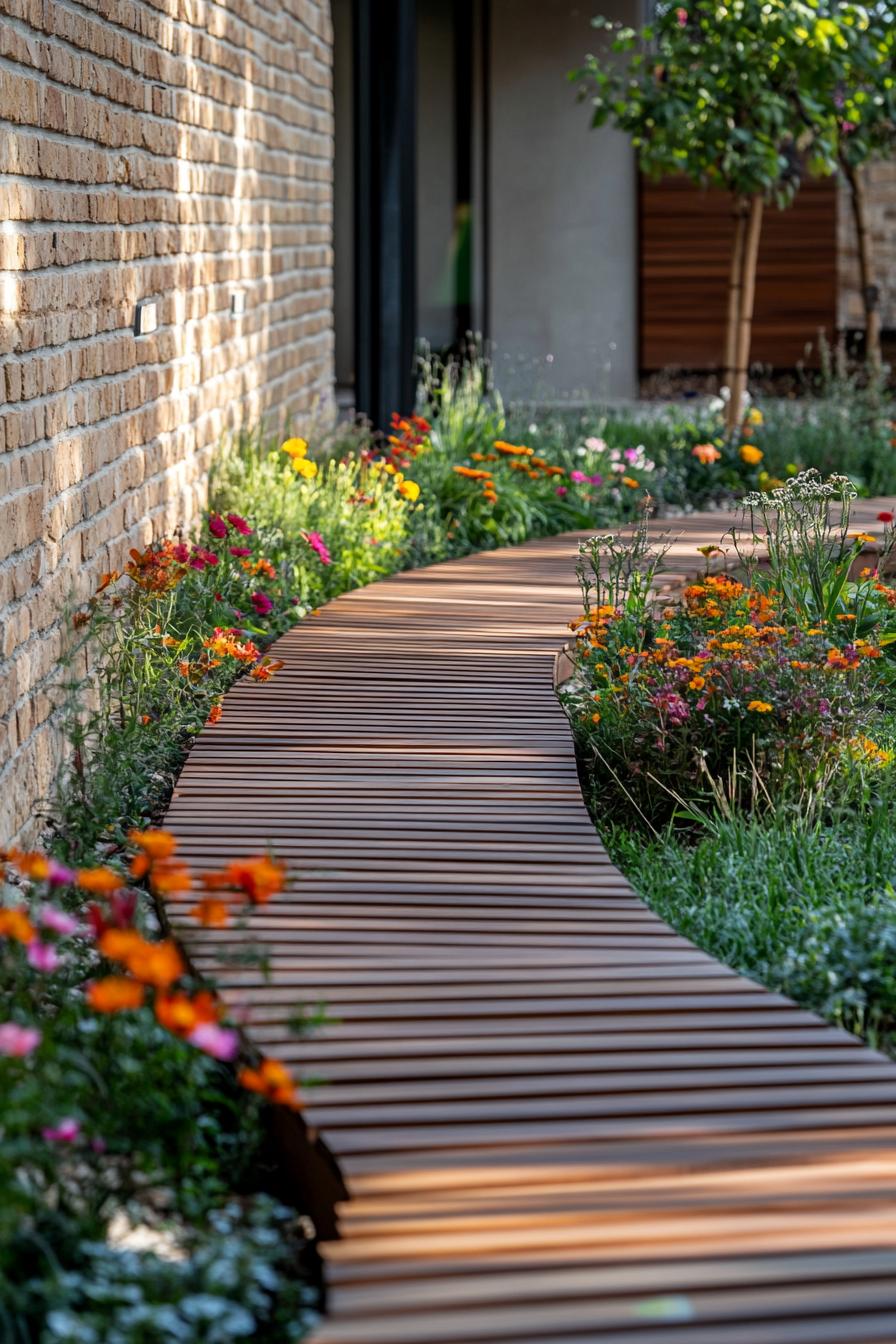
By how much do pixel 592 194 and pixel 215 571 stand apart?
8.67 meters

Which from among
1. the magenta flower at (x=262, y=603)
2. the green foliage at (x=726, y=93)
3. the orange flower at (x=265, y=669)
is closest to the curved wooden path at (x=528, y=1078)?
the orange flower at (x=265, y=669)

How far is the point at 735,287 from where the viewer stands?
8680mm

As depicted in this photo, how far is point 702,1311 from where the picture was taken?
164 cm

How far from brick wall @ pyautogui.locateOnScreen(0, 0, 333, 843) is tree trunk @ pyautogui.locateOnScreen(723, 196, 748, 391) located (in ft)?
8.77

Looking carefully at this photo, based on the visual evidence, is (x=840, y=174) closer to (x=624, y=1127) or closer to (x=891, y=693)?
(x=891, y=693)

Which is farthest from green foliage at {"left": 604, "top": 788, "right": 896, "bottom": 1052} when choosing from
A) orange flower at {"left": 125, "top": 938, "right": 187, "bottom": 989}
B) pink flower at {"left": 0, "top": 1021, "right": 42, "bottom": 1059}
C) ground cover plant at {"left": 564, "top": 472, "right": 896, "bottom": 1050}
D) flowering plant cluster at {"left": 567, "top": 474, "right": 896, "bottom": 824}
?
pink flower at {"left": 0, "top": 1021, "right": 42, "bottom": 1059}

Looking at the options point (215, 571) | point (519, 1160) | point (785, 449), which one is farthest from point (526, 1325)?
point (785, 449)

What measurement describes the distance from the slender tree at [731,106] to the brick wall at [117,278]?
2.15 m

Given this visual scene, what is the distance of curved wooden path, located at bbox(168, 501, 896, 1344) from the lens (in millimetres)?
1677

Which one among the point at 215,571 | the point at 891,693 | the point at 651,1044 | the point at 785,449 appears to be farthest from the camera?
the point at 785,449

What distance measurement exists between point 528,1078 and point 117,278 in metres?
2.70

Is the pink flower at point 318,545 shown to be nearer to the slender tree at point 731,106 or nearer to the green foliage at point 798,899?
the green foliage at point 798,899

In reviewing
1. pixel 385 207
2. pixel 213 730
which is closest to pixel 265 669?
pixel 213 730

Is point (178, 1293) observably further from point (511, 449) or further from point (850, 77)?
point (850, 77)
